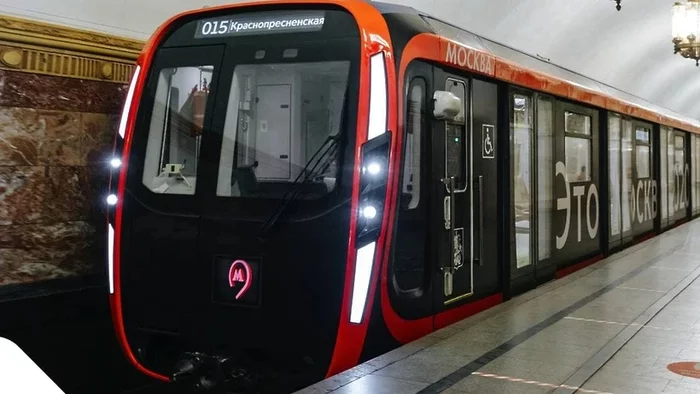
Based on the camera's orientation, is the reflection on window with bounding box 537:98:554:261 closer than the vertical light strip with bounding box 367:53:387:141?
No

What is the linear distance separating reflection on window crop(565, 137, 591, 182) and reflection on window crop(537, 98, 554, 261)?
2.40ft

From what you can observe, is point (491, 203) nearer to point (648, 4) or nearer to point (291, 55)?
point (291, 55)

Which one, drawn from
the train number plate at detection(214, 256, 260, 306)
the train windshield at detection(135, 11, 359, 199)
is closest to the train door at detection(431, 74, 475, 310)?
the train windshield at detection(135, 11, 359, 199)

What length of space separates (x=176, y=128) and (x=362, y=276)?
167cm

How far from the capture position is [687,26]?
47.7 ft

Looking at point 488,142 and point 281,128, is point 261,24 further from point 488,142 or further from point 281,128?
point 488,142

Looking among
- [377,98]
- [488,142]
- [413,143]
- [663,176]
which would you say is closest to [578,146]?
[488,142]

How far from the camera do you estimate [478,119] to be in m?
6.17

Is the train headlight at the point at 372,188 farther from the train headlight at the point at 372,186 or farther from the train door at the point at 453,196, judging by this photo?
the train door at the point at 453,196

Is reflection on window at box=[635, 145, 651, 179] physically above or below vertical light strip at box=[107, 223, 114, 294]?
above

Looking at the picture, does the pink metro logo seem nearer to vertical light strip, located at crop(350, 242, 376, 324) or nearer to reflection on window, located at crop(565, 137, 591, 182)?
vertical light strip, located at crop(350, 242, 376, 324)

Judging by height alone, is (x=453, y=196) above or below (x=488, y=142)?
below

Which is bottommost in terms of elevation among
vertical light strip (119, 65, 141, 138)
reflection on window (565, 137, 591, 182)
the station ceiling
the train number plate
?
the train number plate

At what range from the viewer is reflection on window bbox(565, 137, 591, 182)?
8.66 m
